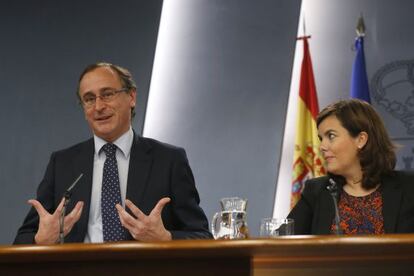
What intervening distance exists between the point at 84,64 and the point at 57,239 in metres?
2.81

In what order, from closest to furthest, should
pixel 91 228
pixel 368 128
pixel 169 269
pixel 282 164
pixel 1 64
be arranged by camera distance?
pixel 169 269 < pixel 91 228 < pixel 368 128 < pixel 1 64 < pixel 282 164

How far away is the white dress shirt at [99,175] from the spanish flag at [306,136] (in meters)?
2.03

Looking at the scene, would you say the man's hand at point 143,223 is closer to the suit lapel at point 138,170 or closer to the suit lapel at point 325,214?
the suit lapel at point 138,170

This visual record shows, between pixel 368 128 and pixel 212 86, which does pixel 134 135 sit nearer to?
pixel 368 128

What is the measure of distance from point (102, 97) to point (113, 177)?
38cm

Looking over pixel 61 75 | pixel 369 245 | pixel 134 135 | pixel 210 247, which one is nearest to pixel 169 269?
pixel 210 247

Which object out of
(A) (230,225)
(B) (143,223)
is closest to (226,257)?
(A) (230,225)

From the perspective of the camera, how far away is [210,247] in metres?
1.89

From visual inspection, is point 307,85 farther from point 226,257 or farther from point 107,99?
point 226,257

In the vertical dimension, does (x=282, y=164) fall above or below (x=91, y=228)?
above

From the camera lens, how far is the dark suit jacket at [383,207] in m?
3.14

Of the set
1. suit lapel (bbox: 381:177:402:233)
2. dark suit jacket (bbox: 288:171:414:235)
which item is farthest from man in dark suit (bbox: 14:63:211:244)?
suit lapel (bbox: 381:177:402:233)

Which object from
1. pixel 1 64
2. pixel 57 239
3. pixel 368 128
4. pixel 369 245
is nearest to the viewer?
pixel 369 245

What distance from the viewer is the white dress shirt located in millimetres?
3105
